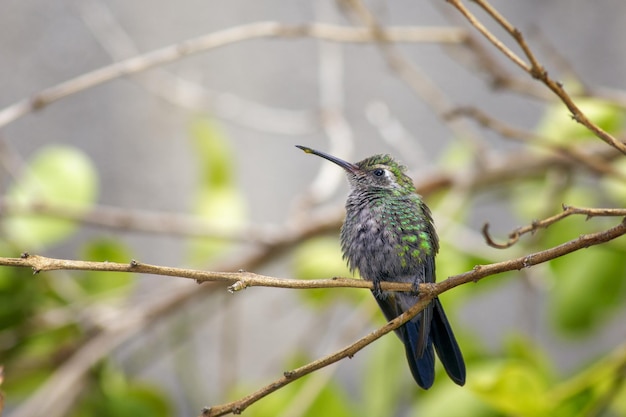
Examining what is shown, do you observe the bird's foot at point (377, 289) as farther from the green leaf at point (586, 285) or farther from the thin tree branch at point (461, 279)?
the green leaf at point (586, 285)

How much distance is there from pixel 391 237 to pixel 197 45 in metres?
0.42

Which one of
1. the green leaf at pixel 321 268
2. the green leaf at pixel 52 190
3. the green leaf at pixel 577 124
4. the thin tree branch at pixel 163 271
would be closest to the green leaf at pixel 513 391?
the thin tree branch at pixel 163 271

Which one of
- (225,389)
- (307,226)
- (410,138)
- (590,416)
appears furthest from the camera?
(410,138)

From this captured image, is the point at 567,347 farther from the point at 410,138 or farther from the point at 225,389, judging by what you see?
the point at 225,389

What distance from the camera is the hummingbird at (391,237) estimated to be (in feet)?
3.35

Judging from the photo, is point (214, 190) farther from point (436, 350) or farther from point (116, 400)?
point (436, 350)

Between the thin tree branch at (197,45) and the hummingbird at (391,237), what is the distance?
0.28m

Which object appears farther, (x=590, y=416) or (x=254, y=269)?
(x=254, y=269)

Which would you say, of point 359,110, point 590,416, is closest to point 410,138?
point 359,110

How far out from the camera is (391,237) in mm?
1047

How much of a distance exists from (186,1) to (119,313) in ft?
4.04

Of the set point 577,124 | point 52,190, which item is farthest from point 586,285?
point 52,190

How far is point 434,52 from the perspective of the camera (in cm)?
277

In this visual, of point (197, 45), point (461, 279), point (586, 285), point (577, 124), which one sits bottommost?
point (461, 279)
